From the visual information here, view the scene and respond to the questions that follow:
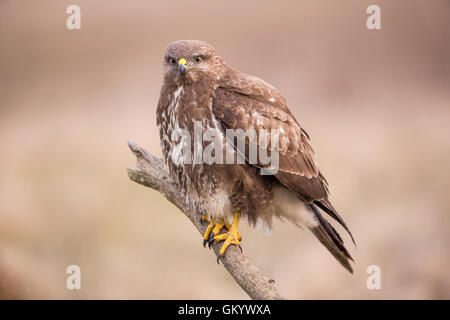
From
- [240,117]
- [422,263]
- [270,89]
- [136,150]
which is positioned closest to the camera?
[240,117]

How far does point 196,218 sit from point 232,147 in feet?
1.90

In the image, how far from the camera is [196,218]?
2695mm

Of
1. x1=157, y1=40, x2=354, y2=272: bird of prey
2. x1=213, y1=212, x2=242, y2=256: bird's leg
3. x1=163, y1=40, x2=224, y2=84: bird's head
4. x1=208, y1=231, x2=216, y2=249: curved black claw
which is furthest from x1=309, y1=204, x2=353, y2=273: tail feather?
x1=163, y1=40, x2=224, y2=84: bird's head

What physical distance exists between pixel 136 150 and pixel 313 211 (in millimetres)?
1051

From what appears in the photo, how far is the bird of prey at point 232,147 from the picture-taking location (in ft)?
7.61

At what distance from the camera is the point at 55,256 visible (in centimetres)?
385

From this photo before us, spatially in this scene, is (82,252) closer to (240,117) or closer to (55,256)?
A: (55,256)

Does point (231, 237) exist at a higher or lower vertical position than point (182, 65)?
lower

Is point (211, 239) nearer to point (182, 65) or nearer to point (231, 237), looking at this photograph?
point (231, 237)

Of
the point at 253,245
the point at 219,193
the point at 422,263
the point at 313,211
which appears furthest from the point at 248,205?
the point at 422,263

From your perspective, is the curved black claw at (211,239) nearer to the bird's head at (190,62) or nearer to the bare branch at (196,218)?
the bare branch at (196,218)

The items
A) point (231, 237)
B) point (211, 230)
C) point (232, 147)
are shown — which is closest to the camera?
point (232, 147)

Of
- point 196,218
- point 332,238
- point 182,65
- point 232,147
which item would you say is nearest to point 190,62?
point 182,65

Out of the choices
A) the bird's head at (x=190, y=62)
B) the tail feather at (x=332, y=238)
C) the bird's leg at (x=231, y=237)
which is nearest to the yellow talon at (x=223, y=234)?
the bird's leg at (x=231, y=237)
